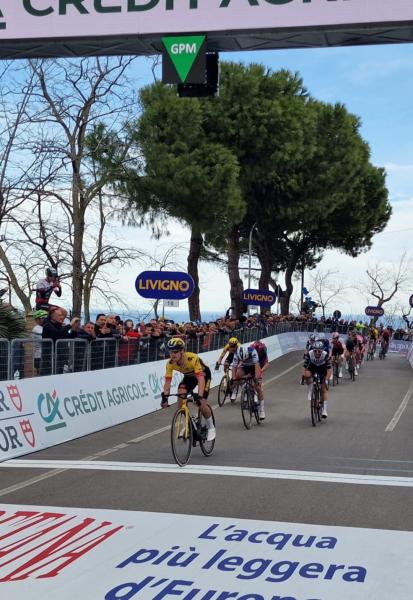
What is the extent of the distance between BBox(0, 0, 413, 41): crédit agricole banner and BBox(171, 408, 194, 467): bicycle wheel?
514 cm

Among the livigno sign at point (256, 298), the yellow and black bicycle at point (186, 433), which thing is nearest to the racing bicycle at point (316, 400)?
the yellow and black bicycle at point (186, 433)

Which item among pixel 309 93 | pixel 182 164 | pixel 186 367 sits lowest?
pixel 186 367

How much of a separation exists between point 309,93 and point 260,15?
1608 inches

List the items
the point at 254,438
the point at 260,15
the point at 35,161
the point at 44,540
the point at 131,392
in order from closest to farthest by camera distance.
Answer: the point at 44,540 → the point at 260,15 → the point at 254,438 → the point at 131,392 → the point at 35,161

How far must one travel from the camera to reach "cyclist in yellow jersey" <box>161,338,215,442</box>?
12078 millimetres

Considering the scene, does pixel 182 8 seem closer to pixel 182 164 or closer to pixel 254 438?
pixel 254 438

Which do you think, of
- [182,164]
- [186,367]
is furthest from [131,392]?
[182,164]

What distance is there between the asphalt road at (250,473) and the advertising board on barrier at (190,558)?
0.53 meters

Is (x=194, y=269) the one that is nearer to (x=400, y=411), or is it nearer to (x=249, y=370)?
(x=400, y=411)

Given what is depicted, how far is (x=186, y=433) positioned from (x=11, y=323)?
196 inches

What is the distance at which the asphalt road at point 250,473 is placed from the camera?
8930 millimetres

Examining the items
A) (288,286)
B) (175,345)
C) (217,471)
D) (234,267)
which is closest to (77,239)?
(175,345)

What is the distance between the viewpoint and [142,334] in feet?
70.6

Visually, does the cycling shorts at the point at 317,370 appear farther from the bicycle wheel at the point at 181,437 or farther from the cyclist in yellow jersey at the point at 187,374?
the bicycle wheel at the point at 181,437
